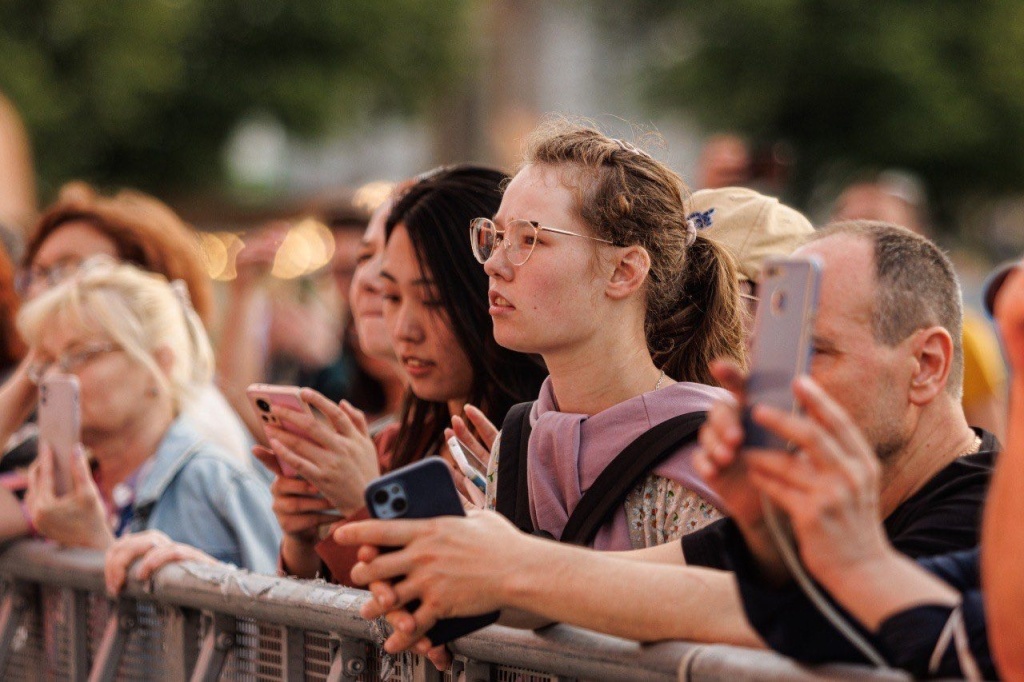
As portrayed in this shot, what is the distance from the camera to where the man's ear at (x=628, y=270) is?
3.03 meters

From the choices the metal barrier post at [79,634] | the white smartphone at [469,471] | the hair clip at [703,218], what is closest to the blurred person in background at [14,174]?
the metal barrier post at [79,634]

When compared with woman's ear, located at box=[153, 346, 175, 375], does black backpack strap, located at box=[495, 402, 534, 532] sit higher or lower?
higher

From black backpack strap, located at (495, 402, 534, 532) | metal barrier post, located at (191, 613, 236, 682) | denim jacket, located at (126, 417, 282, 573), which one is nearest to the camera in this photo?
black backpack strap, located at (495, 402, 534, 532)

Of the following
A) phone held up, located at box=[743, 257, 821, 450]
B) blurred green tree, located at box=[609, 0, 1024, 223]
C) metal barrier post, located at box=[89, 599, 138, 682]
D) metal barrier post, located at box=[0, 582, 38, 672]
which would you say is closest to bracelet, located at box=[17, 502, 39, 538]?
metal barrier post, located at box=[0, 582, 38, 672]

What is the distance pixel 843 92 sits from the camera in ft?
89.3

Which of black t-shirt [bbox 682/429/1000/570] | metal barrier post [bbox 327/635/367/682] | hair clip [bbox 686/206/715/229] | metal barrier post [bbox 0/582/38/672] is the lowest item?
metal barrier post [bbox 0/582/38/672]

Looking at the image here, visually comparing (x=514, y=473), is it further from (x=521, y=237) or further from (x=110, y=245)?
(x=110, y=245)

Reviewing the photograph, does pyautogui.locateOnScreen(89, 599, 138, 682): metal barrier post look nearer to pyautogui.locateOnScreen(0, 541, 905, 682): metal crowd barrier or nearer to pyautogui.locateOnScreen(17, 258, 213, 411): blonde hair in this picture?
pyautogui.locateOnScreen(0, 541, 905, 682): metal crowd barrier

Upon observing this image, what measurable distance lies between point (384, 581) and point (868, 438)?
0.90 m

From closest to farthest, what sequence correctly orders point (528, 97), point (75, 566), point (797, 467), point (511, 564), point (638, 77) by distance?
point (797, 467)
point (511, 564)
point (75, 566)
point (638, 77)
point (528, 97)

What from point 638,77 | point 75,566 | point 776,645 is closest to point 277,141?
point 638,77

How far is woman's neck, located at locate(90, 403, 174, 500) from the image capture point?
448 cm

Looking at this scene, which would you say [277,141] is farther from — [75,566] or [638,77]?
[75,566]

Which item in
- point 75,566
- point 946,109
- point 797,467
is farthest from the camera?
point 946,109
